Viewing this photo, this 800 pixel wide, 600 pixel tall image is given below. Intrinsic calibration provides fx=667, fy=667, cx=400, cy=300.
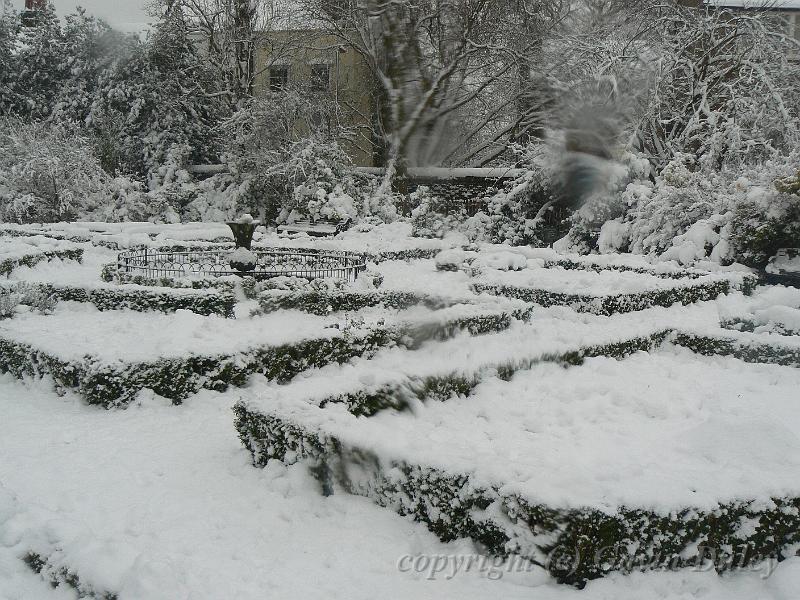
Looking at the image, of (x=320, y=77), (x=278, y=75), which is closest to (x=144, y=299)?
(x=320, y=77)

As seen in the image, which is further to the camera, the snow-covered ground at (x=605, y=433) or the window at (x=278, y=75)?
the window at (x=278, y=75)

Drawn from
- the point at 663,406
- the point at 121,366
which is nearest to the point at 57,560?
the point at 121,366

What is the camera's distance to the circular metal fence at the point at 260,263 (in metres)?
9.26

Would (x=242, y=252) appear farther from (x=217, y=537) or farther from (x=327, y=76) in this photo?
(x=327, y=76)

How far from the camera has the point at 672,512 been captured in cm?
275

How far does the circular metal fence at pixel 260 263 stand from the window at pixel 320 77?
1265 centimetres

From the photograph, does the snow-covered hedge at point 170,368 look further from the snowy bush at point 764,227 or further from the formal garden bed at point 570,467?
the snowy bush at point 764,227

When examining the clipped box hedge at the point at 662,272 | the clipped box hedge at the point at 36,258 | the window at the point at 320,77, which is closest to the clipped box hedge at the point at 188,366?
the clipped box hedge at the point at 36,258

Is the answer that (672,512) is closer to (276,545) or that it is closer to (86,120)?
(276,545)

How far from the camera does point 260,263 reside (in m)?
9.98

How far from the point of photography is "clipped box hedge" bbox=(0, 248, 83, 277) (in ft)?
31.4

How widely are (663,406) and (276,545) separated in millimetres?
2658

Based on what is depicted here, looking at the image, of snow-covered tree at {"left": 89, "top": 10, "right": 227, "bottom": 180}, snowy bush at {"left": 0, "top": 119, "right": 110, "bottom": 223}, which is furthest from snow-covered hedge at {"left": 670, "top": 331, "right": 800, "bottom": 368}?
snow-covered tree at {"left": 89, "top": 10, "right": 227, "bottom": 180}

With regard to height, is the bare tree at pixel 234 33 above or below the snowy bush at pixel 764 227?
above
